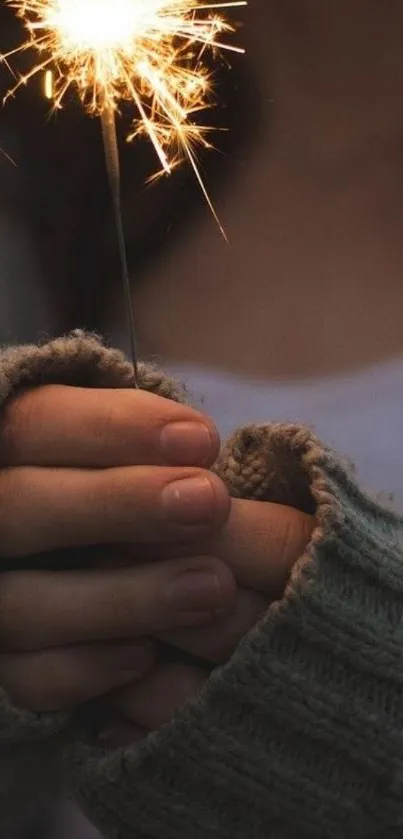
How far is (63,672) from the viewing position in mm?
347

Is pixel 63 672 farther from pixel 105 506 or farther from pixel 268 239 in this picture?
pixel 268 239

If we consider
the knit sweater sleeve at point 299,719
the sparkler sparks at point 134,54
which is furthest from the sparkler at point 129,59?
the knit sweater sleeve at point 299,719

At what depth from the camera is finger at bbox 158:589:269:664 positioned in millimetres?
352

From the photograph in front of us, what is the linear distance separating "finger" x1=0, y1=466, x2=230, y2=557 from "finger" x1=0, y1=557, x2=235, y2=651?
1 centimetres

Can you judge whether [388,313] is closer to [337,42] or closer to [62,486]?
[337,42]

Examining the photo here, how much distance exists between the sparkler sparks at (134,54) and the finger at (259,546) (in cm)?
17

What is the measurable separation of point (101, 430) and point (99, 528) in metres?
0.04

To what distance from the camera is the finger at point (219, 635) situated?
352 mm

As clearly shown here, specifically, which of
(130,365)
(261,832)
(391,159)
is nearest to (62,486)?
(130,365)

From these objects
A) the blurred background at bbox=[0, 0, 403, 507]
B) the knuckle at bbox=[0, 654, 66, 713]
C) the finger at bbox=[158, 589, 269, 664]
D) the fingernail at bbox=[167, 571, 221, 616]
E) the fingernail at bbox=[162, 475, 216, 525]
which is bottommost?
the knuckle at bbox=[0, 654, 66, 713]

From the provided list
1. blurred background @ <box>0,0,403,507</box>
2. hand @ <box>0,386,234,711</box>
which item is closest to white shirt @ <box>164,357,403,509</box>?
blurred background @ <box>0,0,403,507</box>

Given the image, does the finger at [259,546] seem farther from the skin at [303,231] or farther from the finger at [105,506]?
the skin at [303,231]

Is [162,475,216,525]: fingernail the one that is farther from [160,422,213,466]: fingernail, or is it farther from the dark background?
the dark background

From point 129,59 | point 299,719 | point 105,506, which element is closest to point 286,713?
point 299,719
